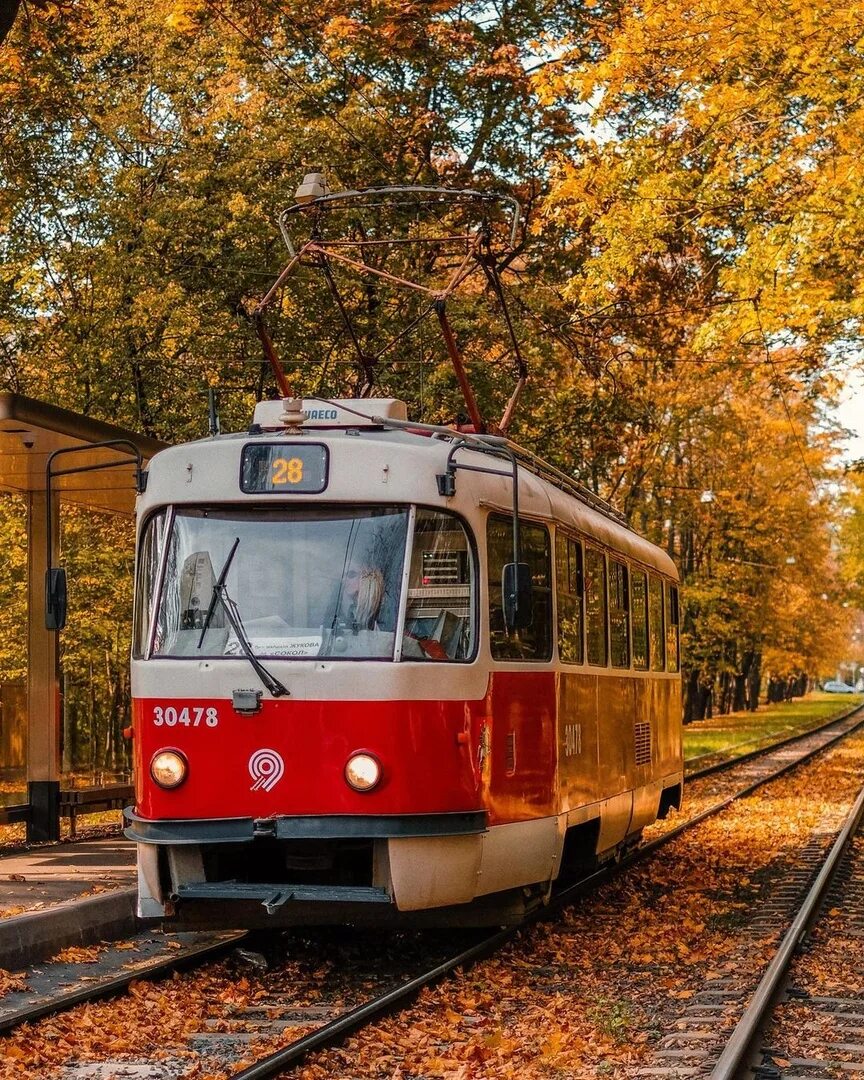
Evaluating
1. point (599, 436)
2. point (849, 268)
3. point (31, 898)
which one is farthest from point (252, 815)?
point (599, 436)

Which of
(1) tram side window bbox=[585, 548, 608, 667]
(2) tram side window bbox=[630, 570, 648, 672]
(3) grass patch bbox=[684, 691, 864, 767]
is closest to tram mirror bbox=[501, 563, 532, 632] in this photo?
(1) tram side window bbox=[585, 548, 608, 667]

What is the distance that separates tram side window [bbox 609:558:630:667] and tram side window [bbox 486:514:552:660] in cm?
233

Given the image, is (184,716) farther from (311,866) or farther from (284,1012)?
(284,1012)

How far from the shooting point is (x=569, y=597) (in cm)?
1150

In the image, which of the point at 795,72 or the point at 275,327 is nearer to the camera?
the point at 795,72

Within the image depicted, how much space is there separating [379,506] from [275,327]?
544 inches

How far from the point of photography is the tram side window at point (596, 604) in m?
12.1

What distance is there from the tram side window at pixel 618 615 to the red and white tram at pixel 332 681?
2924 millimetres

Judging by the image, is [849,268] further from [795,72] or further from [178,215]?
[178,215]

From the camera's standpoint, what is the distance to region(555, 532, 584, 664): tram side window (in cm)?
1114

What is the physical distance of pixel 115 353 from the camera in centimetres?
2316

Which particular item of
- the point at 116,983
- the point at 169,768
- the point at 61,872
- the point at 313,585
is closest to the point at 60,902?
the point at 61,872

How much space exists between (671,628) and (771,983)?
25.1 ft

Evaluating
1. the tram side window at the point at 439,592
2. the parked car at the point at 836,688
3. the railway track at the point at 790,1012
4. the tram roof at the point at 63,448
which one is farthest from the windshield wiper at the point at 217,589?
the parked car at the point at 836,688
